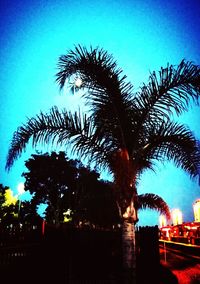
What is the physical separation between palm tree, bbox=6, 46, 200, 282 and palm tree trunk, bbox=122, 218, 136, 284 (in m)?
0.02

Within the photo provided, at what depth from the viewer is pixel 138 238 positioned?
1023 centimetres

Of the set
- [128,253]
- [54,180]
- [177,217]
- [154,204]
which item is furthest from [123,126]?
[177,217]

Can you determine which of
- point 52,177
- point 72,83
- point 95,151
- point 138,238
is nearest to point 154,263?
point 138,238

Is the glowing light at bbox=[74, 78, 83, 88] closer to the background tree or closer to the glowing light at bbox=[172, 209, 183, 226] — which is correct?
the background tree

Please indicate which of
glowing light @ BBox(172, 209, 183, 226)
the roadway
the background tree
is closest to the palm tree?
the roadway

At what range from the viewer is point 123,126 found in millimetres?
6258

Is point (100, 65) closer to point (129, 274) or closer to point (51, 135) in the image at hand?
point (51, 135)

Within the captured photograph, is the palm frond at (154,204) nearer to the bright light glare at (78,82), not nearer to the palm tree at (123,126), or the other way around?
the palm tree at (123,126)

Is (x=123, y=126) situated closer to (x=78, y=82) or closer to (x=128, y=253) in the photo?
(x=78, y=82)

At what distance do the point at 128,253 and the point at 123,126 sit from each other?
109 inches

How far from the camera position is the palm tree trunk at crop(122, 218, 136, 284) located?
Answer: 5488 mm

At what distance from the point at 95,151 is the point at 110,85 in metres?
1.66

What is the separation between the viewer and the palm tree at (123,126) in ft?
18.7

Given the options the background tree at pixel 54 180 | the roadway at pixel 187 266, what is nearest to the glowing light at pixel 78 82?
the roadway at pixel 187 266
